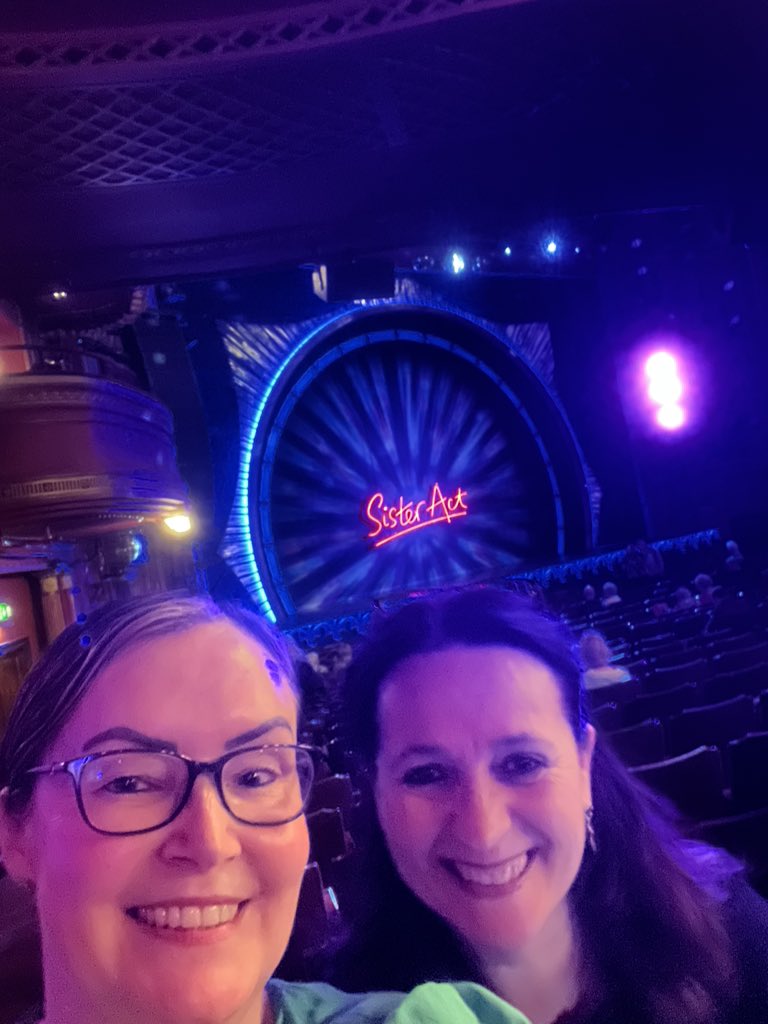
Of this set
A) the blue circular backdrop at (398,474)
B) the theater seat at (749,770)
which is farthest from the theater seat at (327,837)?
the blue circular backdrop at (398,474)

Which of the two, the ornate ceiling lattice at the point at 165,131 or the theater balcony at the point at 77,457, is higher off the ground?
the ornate ceiling lattice at the point at 165,131

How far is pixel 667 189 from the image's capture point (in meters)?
1.49

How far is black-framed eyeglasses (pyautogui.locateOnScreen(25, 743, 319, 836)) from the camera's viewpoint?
0.58 meters

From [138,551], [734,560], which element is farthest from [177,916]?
[734,560]

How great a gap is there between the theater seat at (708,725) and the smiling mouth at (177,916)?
6.17 ft

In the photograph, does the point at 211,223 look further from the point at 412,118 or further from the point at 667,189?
the point at 667,189

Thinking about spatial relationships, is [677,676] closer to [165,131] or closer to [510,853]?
[510,853]

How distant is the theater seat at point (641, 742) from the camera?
6.02 ft

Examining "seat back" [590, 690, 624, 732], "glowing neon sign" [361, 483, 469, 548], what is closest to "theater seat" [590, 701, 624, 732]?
"seat back" [590, 690, 624, 732]

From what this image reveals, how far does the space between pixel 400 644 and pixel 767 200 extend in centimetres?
140

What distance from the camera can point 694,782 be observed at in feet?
5.03

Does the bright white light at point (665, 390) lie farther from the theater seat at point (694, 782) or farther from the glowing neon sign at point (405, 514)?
the theater seat at point (694, 782)

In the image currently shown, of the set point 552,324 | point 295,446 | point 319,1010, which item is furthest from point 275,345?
point 319,1010

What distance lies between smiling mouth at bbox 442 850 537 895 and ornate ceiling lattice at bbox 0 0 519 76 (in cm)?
96
